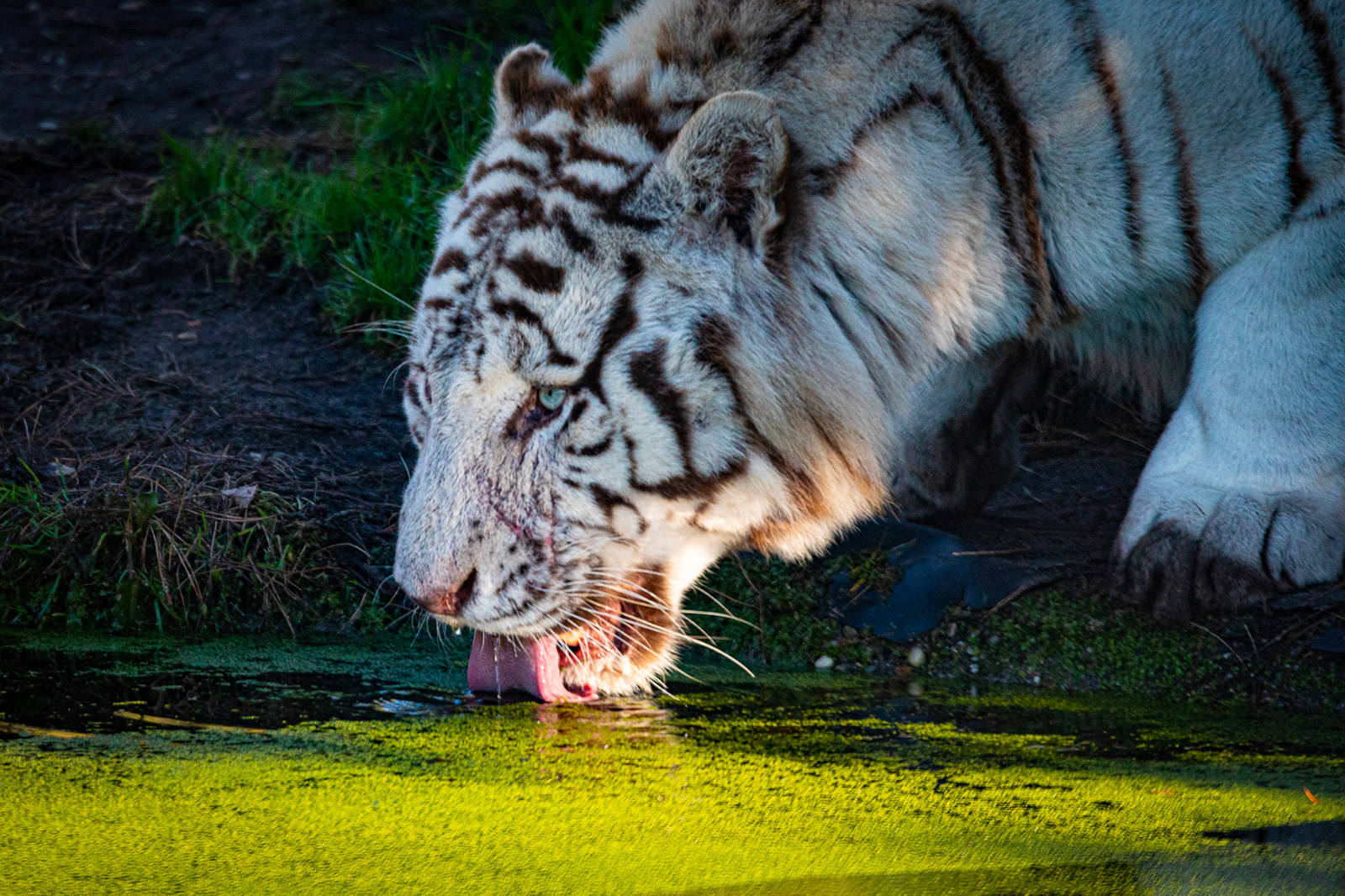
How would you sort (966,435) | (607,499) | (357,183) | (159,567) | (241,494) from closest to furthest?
1. (607,499)
2. (159,567)
3. (241,494)
4. (966,435)
5. (357,183)

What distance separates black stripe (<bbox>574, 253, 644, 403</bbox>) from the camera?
2363 mm

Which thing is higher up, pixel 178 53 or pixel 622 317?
pixel 178 53

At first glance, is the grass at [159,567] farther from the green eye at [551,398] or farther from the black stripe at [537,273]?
the black stripe at [537,273]

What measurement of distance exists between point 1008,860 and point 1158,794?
40cm

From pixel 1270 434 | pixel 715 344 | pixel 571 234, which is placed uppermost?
pixel 571 234

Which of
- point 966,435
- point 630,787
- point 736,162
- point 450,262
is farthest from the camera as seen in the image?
point 966,435

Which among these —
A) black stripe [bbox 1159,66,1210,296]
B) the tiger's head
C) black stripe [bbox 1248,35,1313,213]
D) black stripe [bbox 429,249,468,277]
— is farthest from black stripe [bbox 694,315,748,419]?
black stripe [bbox 1248,35,1313,213]

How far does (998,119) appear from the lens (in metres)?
2.61

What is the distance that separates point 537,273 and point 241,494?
49.7 inches

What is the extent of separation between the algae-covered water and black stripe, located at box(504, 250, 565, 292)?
2.67 ft

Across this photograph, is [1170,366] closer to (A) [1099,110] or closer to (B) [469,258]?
(A) [1099,110]

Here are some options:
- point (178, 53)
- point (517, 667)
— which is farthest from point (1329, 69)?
point (178, 53)

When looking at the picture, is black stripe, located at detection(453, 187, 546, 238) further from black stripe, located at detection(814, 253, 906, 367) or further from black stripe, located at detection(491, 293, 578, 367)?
black stripe, located at detection(814, 253, 906, 367)

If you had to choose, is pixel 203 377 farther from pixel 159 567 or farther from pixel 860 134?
pixel 860 134
